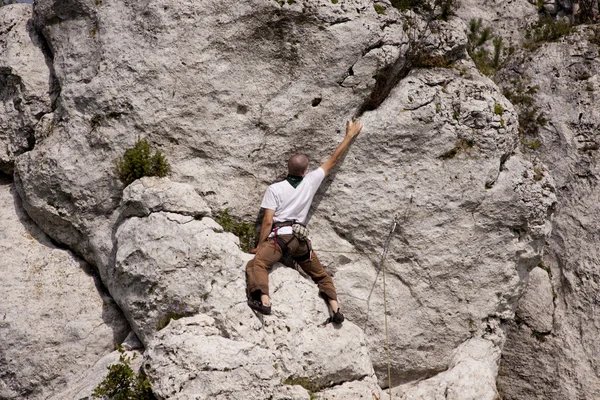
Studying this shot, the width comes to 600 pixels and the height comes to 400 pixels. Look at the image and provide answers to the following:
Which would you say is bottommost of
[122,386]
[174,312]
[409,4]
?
[122,386]

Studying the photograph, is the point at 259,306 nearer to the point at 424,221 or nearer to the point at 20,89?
the point at 424,221

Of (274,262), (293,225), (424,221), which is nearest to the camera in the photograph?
(274,262)

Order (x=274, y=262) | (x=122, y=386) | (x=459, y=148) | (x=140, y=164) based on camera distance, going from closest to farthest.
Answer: (x=122, y=386), (x=274, y=262), (x=140, y=164), (x=459, y=148)

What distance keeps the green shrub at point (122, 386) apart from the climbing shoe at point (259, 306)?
1.67 m

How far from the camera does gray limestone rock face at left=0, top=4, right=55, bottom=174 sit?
9.75 m

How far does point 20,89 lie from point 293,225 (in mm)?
5208

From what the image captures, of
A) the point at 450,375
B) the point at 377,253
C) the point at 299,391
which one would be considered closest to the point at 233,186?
the point at 377,253

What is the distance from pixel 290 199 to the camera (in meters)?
8.73

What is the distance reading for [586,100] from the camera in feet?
37.6

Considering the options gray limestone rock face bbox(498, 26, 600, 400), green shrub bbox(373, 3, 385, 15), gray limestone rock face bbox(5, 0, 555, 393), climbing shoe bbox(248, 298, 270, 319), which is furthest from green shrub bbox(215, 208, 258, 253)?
gray limestone rock face bbox(498, 26, 600, 400)

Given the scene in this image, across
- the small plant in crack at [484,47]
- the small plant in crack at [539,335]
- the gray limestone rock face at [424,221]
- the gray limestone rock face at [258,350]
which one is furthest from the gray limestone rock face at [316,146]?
the small plant in crack at [484,47]

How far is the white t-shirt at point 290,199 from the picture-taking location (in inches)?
343

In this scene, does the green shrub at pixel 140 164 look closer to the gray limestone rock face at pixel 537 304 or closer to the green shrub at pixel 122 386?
the green shrub at pixel 122 386

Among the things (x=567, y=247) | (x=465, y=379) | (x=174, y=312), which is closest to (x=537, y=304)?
(x=567, y=247)
